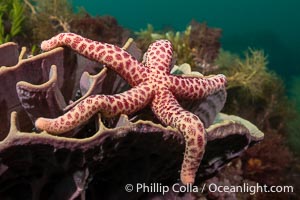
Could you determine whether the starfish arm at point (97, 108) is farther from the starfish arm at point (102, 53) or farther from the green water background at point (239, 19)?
Answer: the green water background at point (239, 19)

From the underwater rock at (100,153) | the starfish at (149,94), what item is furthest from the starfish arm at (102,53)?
the underwater rock at (100,153)

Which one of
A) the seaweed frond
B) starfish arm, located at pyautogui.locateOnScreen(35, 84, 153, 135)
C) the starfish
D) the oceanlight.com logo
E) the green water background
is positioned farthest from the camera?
the green water background

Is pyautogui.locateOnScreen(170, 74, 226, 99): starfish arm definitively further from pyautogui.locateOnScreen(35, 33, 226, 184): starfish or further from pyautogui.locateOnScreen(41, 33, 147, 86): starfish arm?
pyautogui.locateOnScreen(41, 33, 147, 86): starfish arm

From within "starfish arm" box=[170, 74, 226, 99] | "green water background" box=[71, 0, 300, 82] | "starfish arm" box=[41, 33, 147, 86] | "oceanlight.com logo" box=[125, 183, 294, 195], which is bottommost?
"oceanlight.com logo" box=[125, 183, 294, 195]

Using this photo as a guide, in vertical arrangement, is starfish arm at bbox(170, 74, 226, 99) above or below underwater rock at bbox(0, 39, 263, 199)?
above

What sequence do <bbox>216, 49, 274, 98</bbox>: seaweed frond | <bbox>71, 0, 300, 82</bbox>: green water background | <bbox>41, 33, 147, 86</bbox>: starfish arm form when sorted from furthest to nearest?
<bbox>71, 0, 300, 82</bbox>: green water background, <bbox>216, 49, 274, 98</bbox>: seaweed frond, <bbox>41, 33, 147, 86</bbox>: starfish arm

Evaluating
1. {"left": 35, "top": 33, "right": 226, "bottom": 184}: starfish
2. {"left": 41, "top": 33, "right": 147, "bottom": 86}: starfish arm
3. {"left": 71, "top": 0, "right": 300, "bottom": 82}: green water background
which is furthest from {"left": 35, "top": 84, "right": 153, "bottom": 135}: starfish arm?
{"left": 71, "top": 0, "right": 300, "bottom": 82}: green water background

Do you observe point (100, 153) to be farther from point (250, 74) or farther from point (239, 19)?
point (239, 19)

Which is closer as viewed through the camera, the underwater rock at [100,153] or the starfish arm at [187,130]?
the underwater rock at [100,153]
